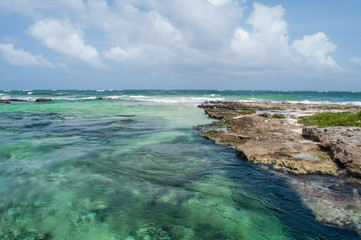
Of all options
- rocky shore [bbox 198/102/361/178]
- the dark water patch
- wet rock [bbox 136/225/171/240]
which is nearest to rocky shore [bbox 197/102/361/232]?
rocky shore [bbox 198/102/361/178]

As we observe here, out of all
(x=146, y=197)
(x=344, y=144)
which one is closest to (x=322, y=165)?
(x=344, y=144)

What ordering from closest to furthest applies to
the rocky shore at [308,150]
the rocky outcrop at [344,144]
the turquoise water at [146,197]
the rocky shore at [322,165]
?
the turquoise water at [146,197]
the rocky shore at [322,165]
the rocky outcrop at [344,144]
the rocky shore at [308,150]

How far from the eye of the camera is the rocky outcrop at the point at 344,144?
4.98 meters

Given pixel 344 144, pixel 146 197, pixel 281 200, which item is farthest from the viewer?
pixel 344 144

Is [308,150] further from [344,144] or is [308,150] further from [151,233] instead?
[151,233]

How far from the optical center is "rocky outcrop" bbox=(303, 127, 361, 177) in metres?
4.98

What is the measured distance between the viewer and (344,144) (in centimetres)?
563

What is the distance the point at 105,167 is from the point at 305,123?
9777mm

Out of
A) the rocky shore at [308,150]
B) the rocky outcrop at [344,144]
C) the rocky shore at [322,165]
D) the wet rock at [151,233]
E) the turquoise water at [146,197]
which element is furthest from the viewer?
the rocky shore at [308,150]

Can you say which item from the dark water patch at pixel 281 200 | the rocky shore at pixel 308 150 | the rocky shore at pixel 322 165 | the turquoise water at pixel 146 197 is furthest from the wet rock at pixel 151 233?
the rocky shore at pixel 308 150

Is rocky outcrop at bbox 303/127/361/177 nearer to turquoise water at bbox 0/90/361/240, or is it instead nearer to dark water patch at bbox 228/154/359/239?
dark water patch at bbox 228/154/359/239

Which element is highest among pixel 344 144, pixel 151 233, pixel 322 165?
pixel 344 144

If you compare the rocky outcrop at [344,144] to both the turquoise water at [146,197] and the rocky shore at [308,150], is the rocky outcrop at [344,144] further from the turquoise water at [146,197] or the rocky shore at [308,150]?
the turquoise water at [146,197]

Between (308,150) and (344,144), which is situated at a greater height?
(344,144)
